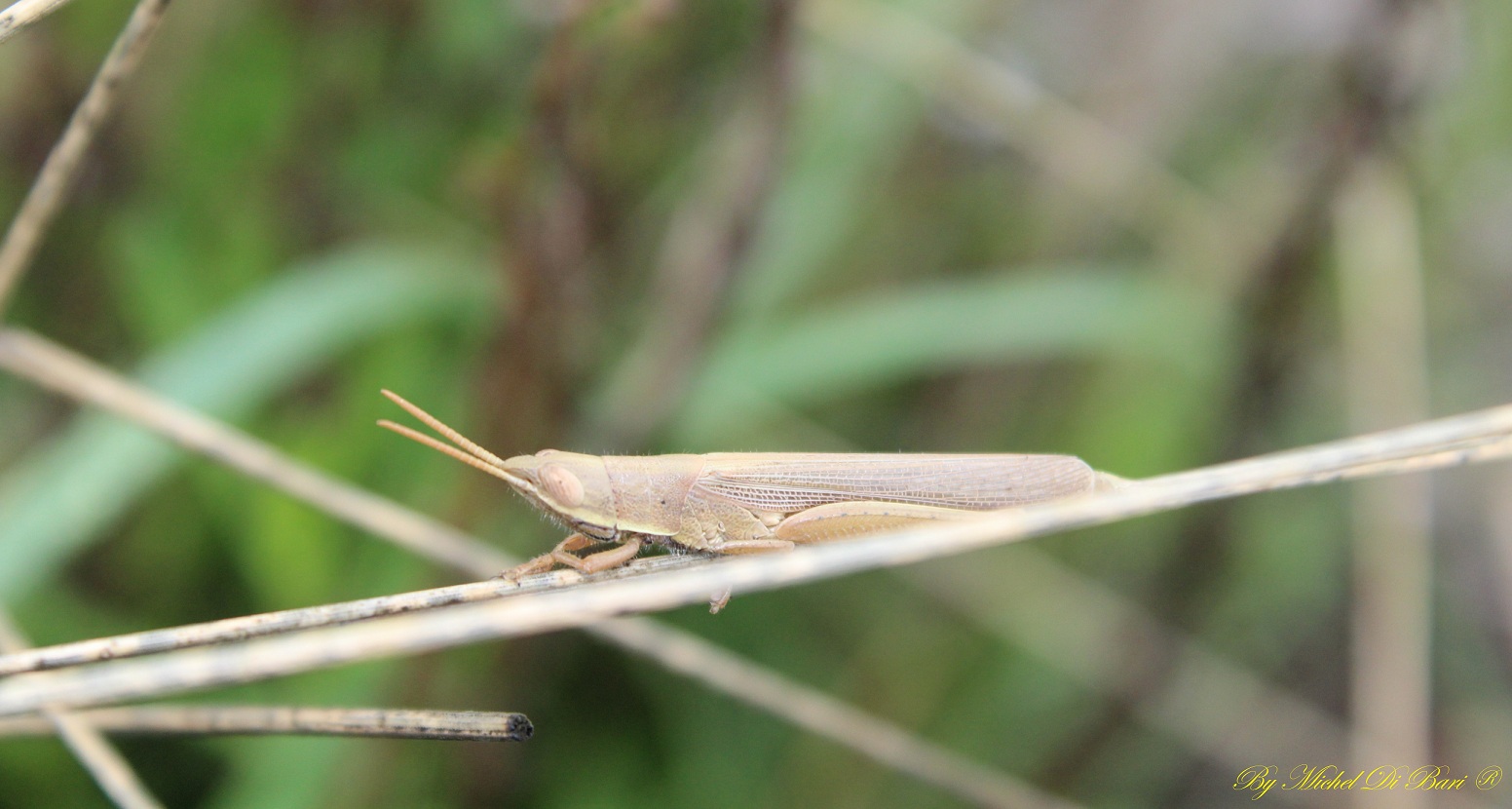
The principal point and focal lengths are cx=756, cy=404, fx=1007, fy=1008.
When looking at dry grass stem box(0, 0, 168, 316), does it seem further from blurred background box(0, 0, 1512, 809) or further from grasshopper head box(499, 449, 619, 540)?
Result: grasshopper head box(499, 449, 619, 540)

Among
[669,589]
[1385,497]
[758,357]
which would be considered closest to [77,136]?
[669,589]

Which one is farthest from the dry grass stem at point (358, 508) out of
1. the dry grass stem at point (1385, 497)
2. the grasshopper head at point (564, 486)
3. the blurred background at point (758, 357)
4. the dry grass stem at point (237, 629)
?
the dry grass stem at point (1385, 497)

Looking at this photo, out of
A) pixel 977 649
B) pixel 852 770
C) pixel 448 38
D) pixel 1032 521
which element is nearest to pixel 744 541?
pixel 1032 521

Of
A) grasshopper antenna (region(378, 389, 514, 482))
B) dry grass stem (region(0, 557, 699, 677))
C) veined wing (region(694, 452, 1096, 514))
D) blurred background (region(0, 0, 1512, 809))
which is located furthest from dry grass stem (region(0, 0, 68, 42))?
veined wing (region(694, 452, 1096, 514))

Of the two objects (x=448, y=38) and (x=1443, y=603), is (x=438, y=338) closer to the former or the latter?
(x=448, y=38)

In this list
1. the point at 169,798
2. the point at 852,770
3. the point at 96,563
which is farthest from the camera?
the point at 852,770

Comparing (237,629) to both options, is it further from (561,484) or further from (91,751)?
(561,484)

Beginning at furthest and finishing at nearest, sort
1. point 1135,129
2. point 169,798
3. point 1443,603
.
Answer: point 1135,129, point 1443,603, point 169,798

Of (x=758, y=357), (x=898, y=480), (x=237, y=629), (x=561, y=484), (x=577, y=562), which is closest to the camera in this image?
(x=237, y=629)
